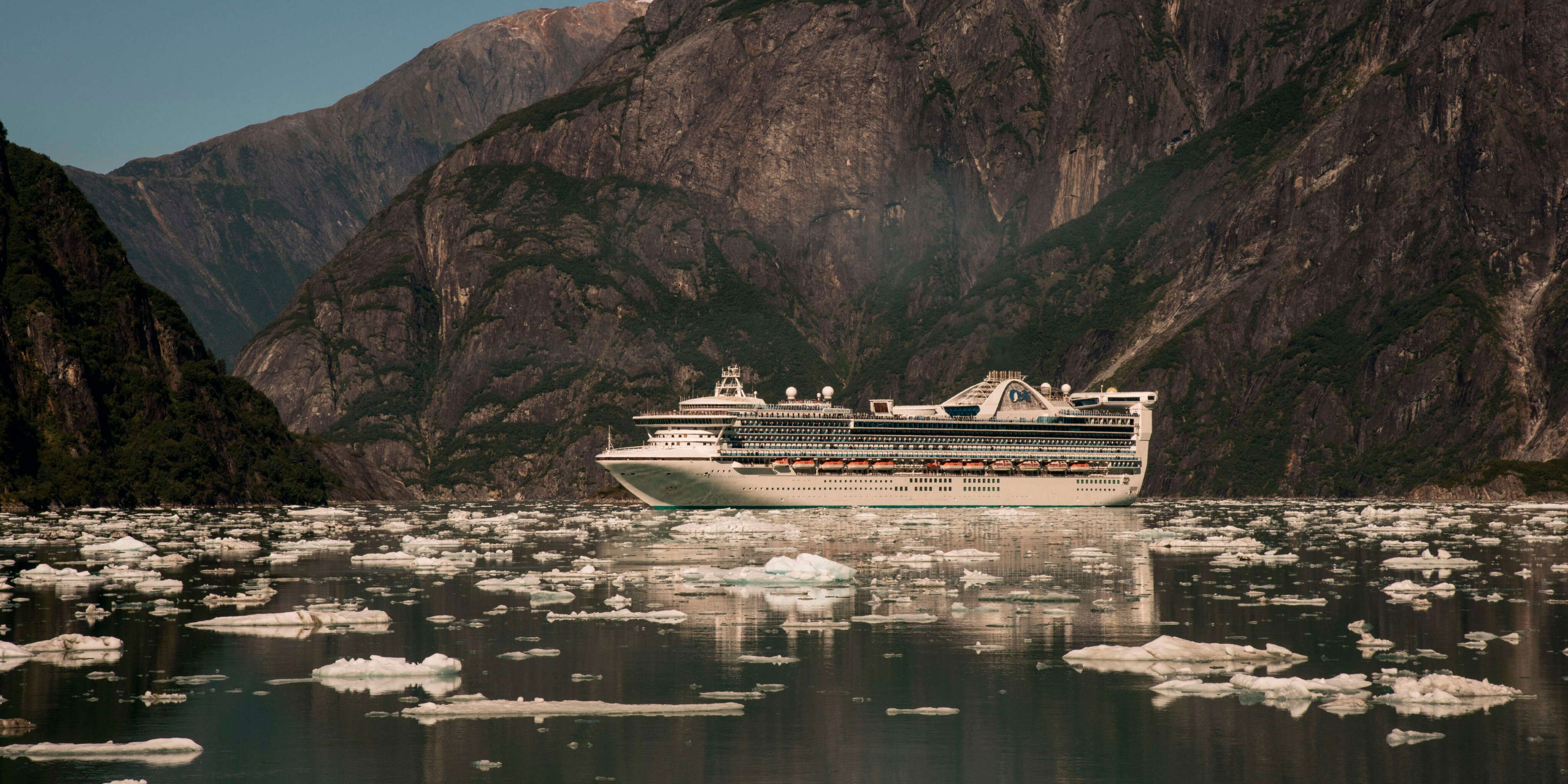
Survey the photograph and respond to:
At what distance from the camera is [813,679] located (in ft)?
116

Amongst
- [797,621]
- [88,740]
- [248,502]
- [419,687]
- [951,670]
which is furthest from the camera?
[248,502]

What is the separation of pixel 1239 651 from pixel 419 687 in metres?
21.3

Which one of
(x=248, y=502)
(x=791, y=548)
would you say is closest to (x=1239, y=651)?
(x=791, y=548)

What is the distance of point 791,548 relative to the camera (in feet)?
261

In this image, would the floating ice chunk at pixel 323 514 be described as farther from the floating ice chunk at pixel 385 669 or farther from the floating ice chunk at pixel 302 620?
the floating ice chunk at pixel 385 669

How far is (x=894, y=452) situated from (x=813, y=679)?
418ft

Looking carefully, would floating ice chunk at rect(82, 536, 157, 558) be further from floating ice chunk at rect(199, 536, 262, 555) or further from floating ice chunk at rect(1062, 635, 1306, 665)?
floating ice chunk at rect(1062, 635, 1306, 665)

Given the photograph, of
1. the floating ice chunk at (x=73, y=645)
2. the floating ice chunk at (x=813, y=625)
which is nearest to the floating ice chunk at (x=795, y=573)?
the floating ice chunk at (x=813, y=625)

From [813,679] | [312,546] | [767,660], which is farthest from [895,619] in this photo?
[312,546]

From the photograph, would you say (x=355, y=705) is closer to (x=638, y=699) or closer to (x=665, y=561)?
(x=638, y=699)

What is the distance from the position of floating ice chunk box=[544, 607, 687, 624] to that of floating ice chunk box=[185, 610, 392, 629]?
217 inches

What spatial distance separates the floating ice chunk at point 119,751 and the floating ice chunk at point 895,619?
2320 centimetres

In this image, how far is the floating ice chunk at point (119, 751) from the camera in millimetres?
26828

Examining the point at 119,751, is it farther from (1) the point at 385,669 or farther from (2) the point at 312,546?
(2) the point at 312,546
